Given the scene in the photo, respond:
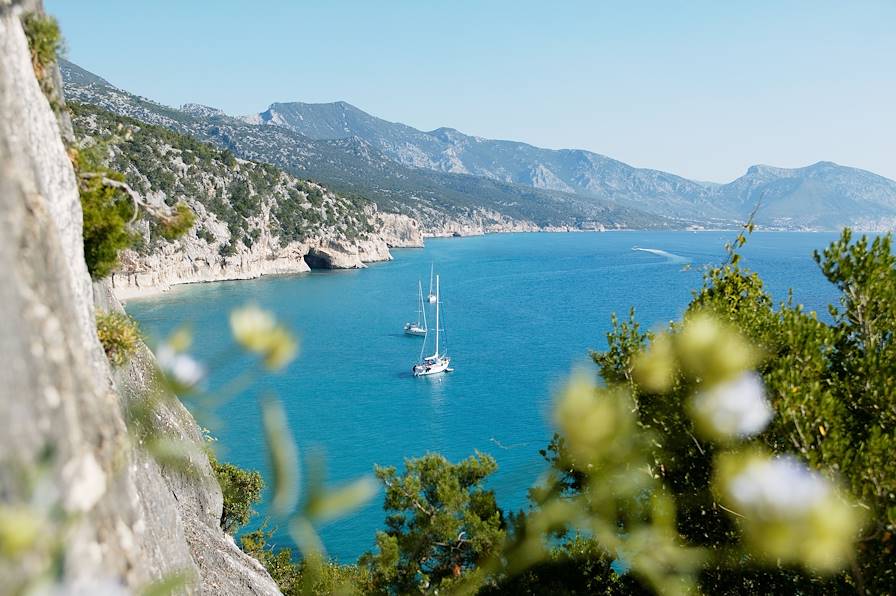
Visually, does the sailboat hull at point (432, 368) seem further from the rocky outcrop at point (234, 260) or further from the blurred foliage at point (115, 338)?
the blurred foliage at point (115, 338)

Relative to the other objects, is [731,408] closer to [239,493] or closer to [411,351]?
[239,493]

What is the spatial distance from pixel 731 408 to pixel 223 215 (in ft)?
270

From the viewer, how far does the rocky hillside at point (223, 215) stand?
220 ft

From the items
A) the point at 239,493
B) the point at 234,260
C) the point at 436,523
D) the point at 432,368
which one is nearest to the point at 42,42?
the point at 436,523

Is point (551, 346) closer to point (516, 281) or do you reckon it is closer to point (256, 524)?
point (256, 524)

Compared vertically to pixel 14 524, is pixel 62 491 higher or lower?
lower

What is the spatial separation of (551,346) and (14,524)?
5206 centimetres

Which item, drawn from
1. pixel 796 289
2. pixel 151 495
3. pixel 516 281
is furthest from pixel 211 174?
pixel 151 495

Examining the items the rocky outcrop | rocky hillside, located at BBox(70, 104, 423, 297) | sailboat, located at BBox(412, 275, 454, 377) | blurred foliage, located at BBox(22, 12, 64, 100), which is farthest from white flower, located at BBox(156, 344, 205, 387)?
rocky hillside, located at BBox(70, 104, 423, 297)

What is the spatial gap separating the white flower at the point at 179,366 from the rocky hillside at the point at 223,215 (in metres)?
62.7

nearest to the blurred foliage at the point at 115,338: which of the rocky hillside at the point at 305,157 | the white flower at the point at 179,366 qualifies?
the white flower at the point at 179,366

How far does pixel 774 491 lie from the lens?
75 centimetres

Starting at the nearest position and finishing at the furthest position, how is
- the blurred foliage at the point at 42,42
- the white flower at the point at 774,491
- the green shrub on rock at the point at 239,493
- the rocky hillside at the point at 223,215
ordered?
1. the white flower at the point at 774,491
2. the blurred foliage at the point at 42,42
3. the green shrub on rock at the point at 239,493
4. the rocky hillside at the point at 223,215

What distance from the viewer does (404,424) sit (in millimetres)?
35625
